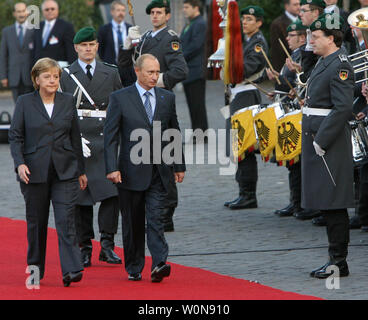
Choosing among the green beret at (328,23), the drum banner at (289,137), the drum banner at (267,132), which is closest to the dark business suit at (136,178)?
the green beret at (328,23)

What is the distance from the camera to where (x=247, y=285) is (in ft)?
25.5

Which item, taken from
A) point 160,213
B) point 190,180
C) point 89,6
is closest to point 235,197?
point 190,180

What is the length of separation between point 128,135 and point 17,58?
9892mm

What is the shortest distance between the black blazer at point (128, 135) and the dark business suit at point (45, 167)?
28 centimetres

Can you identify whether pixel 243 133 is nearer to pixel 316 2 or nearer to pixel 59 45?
pixel 316 2

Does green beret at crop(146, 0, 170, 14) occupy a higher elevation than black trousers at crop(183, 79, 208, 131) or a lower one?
higher

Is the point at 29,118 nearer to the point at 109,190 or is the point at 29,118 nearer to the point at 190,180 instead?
the point at 109,190

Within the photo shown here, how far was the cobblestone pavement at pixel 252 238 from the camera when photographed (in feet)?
26.6

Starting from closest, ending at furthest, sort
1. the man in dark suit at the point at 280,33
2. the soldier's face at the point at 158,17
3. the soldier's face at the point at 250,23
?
the soldier's face at the point at 158,17, the soldier's face at the point at 250,23, the man in dark suit at the point at 280,33

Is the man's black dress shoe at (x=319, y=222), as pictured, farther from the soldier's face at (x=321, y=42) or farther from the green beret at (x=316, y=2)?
the soldier's face at (x=321, y=42)

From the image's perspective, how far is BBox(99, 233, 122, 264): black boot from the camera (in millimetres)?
8898

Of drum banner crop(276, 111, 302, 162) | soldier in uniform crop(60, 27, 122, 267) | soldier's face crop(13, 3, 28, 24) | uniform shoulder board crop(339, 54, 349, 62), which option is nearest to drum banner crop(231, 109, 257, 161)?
drum banner crop(276, 111, 302, 162)

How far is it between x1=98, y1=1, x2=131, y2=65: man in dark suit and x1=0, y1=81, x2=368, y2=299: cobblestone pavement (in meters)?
3.41

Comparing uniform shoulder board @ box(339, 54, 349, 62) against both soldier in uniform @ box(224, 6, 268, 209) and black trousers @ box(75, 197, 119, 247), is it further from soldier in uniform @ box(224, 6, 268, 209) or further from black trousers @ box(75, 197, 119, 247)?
soldier in uniform @ box(224, 6, 268, 209)
